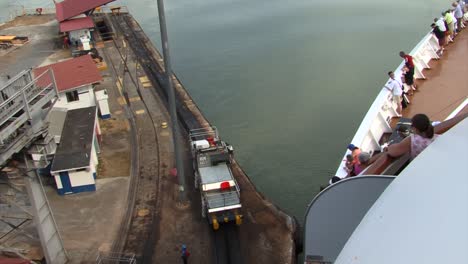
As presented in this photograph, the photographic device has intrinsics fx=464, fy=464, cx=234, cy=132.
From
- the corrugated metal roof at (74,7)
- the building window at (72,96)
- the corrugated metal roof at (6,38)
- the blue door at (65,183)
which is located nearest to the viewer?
the blue door at (65,183)

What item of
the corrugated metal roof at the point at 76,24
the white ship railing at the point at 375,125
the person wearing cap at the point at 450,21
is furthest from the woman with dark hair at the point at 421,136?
the corrugated metal roof at the point at 76,24

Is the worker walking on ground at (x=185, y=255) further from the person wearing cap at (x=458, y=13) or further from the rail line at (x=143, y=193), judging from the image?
the person wearing cap at (x=458, y=13)

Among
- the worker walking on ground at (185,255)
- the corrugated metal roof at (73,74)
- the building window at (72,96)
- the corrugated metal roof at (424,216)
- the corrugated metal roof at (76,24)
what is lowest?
the worker walking on ground at (185,255)

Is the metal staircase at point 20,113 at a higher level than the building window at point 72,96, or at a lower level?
higher

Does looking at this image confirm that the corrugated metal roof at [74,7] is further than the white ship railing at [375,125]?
Yes

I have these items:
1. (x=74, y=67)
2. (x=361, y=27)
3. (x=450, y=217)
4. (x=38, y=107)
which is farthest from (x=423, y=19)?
(x=450, y=217)

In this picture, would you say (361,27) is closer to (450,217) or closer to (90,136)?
(90,136)
